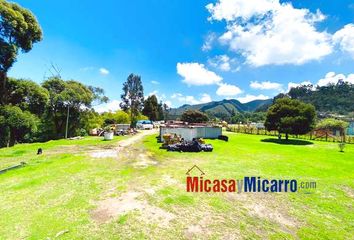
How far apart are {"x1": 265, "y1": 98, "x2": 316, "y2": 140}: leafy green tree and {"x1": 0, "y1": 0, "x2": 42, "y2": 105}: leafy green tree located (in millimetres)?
36351

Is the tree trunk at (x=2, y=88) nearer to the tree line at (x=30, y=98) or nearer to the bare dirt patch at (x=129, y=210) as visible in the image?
the tree line at (x=30, y=98)

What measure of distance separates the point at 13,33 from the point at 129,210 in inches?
1002

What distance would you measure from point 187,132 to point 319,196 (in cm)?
2102

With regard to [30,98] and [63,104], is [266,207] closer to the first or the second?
[30,98]

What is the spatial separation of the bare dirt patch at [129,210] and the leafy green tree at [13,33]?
2333cm

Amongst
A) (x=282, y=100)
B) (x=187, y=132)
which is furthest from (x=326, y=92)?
(x=187, y=132)

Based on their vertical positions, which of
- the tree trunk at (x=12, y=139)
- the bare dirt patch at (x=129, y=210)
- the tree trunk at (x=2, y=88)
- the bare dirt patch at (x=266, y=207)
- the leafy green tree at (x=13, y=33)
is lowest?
the bare dirt patch at (x=266, y=207)

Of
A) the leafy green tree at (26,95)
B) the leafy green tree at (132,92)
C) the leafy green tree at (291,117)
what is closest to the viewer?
the leafy green tree at (26,95)

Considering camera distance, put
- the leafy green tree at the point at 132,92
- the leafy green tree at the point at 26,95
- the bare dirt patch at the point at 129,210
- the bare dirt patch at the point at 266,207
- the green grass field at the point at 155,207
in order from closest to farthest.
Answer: the green grass field at the point at 155,207 < the bare dirt patch at the point at 129,210 < the bare dirt patch at the point at 266,207 < the leafy green tree at the point at 26,95 < the leafy green tree at the point at 132,92

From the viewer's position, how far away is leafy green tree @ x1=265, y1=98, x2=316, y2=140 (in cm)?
3434

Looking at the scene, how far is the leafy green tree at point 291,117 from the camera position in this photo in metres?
34.3

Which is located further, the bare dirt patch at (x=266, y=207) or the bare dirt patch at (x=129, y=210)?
the bare dirt patch at (x=266, y=207)

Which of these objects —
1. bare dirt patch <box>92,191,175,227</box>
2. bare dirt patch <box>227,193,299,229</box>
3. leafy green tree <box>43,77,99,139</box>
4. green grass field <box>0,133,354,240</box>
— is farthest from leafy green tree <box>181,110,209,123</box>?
bare dirt patch <box>92,191,175,227</box>

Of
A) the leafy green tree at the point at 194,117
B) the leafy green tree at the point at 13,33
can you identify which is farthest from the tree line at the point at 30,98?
the leafy green tree at the point at 194,117
